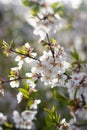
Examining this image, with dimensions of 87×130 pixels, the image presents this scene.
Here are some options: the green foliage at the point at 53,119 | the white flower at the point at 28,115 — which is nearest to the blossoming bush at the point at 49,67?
the green foliage at the point at 53,119

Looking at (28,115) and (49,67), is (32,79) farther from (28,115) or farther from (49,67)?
(28,115)

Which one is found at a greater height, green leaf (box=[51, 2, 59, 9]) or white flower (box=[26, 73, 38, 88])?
green leaf (box=[51, 2, 59, 9])

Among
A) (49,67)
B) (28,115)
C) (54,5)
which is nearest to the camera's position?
(49,67)

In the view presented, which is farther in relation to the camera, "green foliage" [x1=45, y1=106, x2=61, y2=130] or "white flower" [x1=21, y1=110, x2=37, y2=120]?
"white flower" [x1=21, y1=110, x2=37, y2=120]

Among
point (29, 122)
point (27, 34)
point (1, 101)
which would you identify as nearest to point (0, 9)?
point (27, 34)

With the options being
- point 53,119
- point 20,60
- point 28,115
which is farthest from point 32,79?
point 28,115

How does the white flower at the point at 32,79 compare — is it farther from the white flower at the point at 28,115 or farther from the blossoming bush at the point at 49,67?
the white flower at the point at 28,115

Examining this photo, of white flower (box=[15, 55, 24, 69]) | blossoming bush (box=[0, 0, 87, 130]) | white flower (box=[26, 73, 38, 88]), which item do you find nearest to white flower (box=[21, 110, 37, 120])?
blossoming bush (box=[0, 0, 87, 130])

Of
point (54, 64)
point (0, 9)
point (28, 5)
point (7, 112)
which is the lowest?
point (54, 64)

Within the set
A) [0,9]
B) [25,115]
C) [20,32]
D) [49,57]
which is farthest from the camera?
[0,9]

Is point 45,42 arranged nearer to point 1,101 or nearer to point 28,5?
point 28,5

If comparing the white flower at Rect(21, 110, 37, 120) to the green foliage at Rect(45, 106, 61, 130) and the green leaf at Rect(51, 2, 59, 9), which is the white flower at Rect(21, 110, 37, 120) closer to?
the green foliage at Rect(45, 106, 61, 130)
